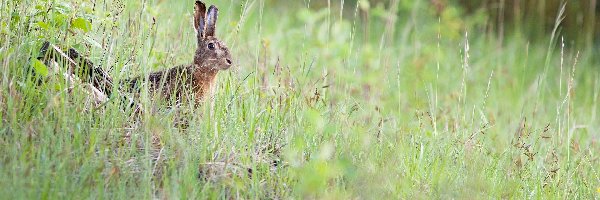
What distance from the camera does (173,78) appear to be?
5672 mm

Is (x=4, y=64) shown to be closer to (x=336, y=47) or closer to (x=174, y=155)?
(x=174, y=155)

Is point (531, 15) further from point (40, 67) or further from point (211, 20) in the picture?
point (40, 67)

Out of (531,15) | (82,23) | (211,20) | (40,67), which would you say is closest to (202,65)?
(211,20)

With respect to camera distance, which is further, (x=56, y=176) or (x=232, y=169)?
(x=232, y=169)

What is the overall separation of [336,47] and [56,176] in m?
2.96

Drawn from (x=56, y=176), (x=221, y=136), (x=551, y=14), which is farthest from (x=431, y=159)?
(x=551, y=14)

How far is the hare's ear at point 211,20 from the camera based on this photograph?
231 inches

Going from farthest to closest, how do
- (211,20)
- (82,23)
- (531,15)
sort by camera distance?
(531,15)
(211,20)
(82,23)

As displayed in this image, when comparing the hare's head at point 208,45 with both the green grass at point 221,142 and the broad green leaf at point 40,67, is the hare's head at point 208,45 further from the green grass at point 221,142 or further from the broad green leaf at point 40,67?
the broad green leaf at point 40,67

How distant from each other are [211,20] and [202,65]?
0.28 m

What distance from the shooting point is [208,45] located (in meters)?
5.85

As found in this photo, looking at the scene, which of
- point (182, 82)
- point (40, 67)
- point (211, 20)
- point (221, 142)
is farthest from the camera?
point (211, 20)

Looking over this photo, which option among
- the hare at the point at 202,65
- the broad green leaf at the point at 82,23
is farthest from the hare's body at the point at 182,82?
the broad green leaf at the point at 82,23

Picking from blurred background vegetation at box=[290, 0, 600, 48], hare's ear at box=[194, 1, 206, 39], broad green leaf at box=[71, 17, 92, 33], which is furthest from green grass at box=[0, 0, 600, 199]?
blurred background vegetation at box=[290, 0, 600, 48]
